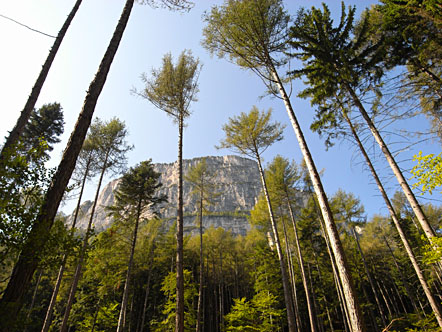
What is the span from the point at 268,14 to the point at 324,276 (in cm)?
1961

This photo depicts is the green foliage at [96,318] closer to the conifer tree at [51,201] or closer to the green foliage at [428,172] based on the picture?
the conifer tree at [51,201]

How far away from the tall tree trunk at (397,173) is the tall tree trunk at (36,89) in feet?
30.3

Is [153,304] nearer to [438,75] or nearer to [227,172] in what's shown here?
[438,75]

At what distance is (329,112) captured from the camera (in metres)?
9.14

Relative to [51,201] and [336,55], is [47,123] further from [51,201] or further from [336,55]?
[336,55]

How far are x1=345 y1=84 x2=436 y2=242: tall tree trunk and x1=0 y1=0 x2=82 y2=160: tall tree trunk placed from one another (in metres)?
9.25

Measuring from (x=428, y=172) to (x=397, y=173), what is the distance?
101 inches

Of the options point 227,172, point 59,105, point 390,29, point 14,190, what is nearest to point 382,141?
point 390,29

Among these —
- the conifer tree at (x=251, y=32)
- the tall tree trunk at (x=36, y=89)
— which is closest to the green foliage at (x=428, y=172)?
the conifer tree at (x=251, y=32)

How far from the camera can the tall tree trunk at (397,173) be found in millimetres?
5973

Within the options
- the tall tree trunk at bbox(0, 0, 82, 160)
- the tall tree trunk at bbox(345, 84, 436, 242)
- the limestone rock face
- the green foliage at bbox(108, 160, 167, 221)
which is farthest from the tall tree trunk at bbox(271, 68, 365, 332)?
the limestone rock face

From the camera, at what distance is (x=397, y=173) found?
22.7ft

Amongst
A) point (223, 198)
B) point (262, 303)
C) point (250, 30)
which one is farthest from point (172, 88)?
point (223, 198)

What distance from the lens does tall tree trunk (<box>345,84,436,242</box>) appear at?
5973mm
